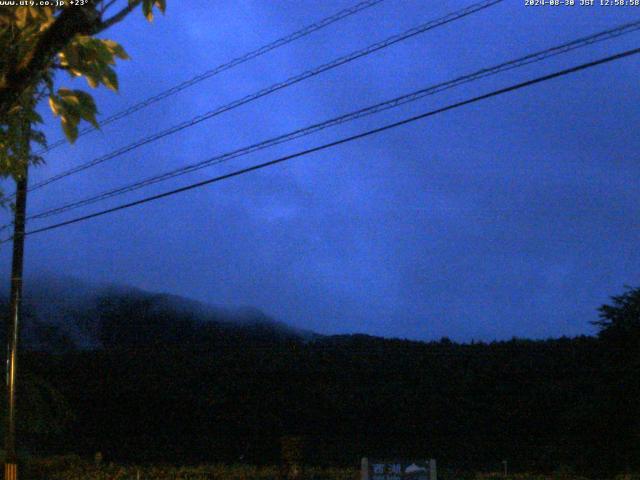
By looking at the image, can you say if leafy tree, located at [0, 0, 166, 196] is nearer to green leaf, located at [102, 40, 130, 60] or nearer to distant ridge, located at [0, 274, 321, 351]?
green leaf, located at [102, 40, 130, 60]

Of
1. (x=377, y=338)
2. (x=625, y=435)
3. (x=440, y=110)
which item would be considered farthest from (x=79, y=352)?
(x=440, y=110)

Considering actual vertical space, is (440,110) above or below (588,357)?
above

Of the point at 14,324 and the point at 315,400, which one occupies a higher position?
the point at 14,324

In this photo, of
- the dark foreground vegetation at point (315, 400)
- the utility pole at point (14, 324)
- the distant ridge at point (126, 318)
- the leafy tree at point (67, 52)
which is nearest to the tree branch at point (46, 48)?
the leafy tree at point (67, 52)

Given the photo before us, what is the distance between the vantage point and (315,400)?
2855 cm

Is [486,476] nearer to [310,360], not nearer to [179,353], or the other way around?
[310,360]

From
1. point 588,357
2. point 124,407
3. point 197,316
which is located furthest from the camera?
point 197,316

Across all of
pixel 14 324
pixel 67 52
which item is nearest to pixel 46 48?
pixel 67 52

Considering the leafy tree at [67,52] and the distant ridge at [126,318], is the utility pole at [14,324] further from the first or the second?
the distant ridge at [126,318]

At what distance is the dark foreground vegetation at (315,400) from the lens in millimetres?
26375

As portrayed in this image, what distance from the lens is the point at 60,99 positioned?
4.80 m

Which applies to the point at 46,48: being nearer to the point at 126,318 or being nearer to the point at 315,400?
the point at 315,400

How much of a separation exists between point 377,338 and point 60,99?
90.7 ft

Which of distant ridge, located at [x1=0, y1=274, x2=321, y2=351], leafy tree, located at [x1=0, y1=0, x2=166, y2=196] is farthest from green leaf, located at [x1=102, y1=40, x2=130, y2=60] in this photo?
distant ridge, located at [x1=0, y1=274, x2=321, y2=351]
